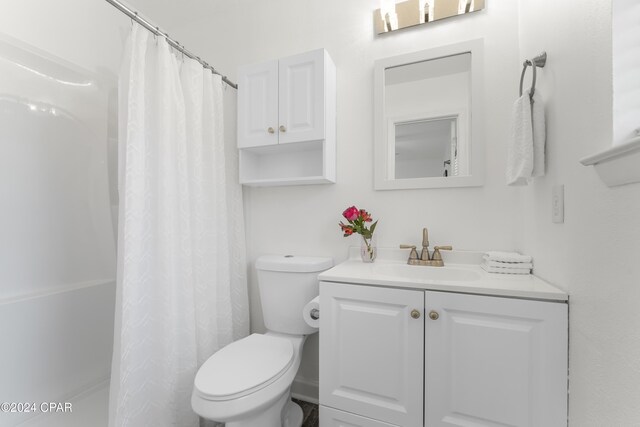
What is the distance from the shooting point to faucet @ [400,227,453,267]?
1333mm

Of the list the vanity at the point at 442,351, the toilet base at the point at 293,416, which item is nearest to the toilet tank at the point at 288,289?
the vanity at the point at 442,351

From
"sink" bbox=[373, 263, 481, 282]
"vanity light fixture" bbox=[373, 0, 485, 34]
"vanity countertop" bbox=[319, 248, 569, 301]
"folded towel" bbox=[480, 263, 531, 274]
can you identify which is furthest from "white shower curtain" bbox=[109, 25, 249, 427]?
"folded towel" bbox=[480, 263, 531, 274]

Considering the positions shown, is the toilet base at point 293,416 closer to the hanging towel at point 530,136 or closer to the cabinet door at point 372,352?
the cabinet door at point 372,352

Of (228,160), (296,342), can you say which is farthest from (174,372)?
(228,160)

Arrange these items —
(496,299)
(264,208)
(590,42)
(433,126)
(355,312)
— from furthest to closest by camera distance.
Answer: (264,208) < (433,126) < (355,312) < (496,299) < (590,42)

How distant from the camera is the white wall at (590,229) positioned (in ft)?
1.89

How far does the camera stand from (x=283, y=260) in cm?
152

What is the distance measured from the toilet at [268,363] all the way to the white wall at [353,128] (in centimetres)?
24

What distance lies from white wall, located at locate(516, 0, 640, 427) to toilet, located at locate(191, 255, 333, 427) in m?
1.01

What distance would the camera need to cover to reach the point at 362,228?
1.43 meters

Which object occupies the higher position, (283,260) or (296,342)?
(283,260)

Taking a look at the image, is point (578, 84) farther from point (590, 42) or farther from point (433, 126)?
point (433, 126)

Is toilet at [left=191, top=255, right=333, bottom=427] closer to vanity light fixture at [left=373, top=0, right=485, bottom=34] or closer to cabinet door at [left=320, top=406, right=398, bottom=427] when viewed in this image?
cabinet door at [left=320, top=406, right=398, bottom=427]

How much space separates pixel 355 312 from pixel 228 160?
3.95 ft
